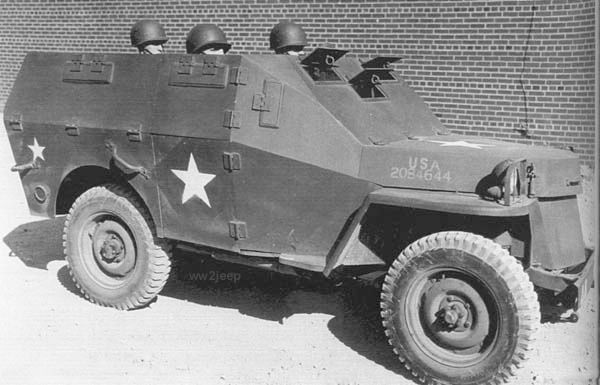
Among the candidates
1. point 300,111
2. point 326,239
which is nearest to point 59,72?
point 300,111

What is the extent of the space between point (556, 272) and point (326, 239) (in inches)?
58.3

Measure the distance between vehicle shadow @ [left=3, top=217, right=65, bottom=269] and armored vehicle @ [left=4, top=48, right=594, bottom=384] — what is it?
1.14m

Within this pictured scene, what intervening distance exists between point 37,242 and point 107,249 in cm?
223

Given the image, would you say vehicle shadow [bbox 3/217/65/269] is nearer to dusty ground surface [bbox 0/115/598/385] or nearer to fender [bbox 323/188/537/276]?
dusty ground surface [bbox 0/115/598/385]

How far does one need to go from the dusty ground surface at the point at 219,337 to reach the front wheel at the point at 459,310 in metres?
0.32

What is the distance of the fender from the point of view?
12.9ft

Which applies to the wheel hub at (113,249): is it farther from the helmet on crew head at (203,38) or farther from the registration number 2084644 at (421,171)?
the registration number 2084644 at (421,171)

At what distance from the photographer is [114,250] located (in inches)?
215

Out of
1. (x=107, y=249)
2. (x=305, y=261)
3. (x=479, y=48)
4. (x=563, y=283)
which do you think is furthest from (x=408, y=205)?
(x=479, y=48)

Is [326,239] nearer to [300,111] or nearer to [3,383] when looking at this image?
[300,111]

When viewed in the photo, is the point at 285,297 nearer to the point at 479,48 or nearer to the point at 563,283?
the point at 563,283

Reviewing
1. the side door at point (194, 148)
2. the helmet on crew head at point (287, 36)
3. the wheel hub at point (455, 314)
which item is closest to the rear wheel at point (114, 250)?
Answer: the side door at point (194, 148)

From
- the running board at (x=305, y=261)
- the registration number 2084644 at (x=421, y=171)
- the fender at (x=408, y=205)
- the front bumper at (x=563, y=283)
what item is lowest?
the running board at (x=305, y=261)

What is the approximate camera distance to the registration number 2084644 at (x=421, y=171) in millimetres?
4203
